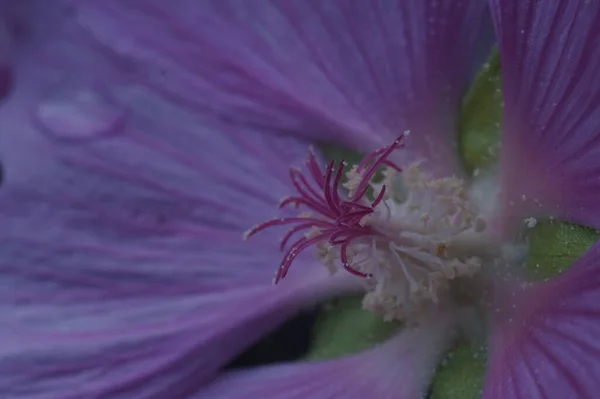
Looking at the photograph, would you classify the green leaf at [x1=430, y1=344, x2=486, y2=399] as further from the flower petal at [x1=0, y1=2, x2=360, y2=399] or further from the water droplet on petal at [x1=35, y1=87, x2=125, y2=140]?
the water droplet on petal at [x1=35, y1=87, x2=125, y2=140]

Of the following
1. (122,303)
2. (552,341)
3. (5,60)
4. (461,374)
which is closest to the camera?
(552,341)

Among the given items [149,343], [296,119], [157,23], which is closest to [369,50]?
[296,119]

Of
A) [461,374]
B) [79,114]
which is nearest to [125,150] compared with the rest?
[79,114]

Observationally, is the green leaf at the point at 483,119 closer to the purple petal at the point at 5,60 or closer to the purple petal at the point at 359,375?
the purple petal at the point at 359,375

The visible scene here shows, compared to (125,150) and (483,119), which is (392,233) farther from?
(125,150)

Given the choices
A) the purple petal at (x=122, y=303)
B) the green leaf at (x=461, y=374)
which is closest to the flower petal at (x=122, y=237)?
the purple petal at (x=122, y=303)

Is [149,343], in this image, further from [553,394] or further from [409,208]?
[553,394]
